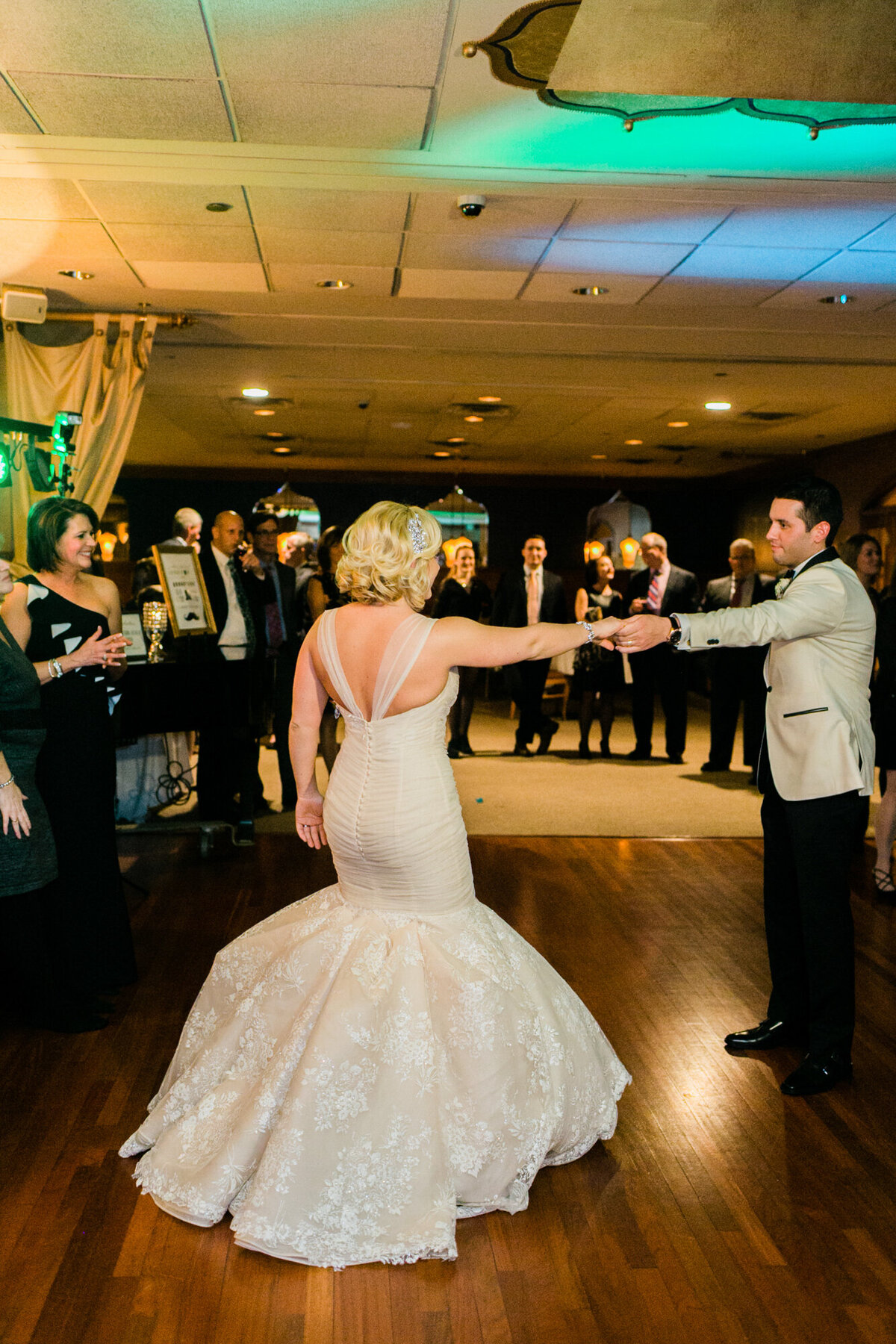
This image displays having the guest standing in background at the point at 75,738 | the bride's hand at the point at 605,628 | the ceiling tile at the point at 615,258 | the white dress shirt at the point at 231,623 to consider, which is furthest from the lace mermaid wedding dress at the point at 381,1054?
the white dress shirt at the point at 231,623

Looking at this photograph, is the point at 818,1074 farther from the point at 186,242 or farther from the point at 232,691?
the point at 186,242

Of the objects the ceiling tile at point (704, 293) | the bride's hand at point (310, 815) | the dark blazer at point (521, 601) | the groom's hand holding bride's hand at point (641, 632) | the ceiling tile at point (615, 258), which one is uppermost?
the ceiling tile at point (615, 258)

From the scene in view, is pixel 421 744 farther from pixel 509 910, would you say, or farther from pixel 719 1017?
pixel 509 910

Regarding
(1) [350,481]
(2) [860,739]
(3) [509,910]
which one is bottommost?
(3) [509,910]

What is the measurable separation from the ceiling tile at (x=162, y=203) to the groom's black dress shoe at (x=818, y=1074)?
3846 millimetres

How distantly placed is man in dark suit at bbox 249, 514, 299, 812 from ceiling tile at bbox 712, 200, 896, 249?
3.23m

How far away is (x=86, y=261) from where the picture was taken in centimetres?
541

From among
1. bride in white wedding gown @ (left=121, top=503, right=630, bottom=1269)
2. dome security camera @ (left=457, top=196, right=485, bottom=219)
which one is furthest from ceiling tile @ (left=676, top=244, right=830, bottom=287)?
bride in white wedding gown @ (left=121, top=503, right=630, bottom=1269)

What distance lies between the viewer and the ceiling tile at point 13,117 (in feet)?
11.9

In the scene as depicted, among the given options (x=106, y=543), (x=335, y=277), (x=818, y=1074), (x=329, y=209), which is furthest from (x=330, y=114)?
(x=106, y=543)

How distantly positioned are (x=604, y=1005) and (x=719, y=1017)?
394 millimetres

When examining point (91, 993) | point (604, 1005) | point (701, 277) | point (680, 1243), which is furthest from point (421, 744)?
point (701, 277)

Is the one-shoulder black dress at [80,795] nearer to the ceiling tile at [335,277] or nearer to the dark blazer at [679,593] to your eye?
the ceiling tile at [335,277]

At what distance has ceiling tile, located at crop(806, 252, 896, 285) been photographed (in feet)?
17.1
